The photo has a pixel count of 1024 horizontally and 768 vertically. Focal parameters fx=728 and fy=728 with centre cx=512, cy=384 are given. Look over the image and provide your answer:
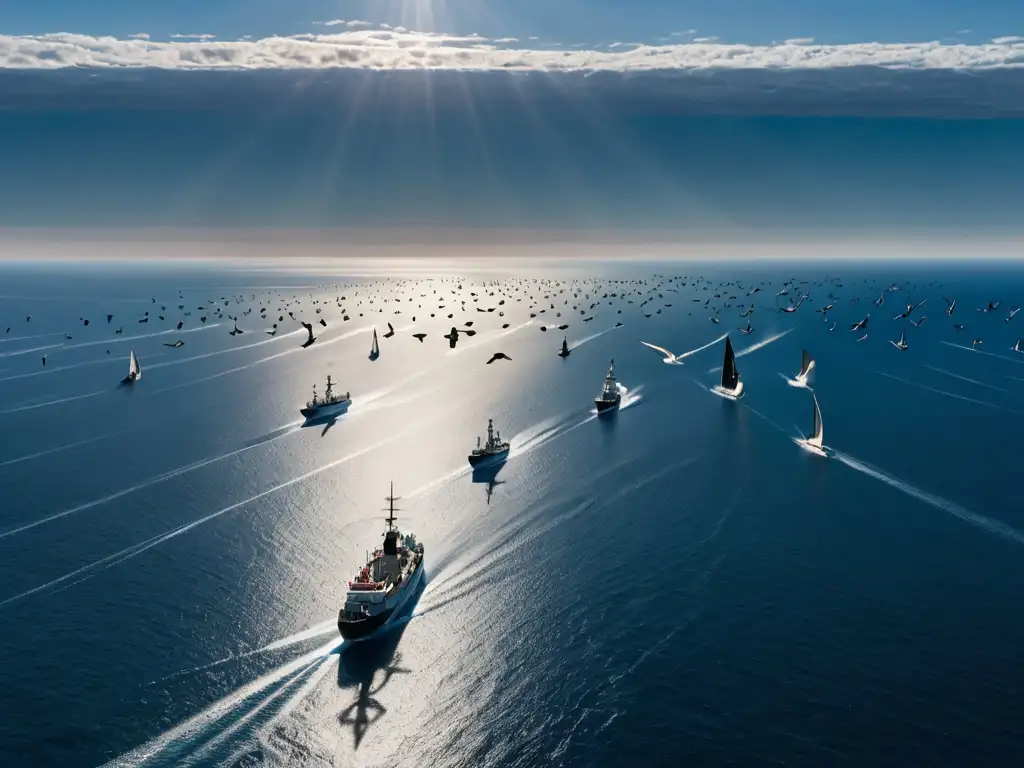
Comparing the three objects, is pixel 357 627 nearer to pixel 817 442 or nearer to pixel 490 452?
pixel 490 452

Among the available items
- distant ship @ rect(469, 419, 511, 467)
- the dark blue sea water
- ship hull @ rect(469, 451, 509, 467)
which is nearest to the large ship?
the dark blue sea water

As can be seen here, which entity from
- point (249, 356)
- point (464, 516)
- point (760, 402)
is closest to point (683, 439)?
point (760, 402)

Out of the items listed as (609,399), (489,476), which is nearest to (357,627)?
(489,476)

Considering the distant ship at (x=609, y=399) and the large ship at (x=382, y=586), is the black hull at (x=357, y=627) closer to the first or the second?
the large ship at (x=382, y=586)

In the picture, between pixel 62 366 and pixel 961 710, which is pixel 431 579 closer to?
pixel 961 710

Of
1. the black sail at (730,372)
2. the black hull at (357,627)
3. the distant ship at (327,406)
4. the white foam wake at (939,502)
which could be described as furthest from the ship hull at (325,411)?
the white foam wake at (939,502)

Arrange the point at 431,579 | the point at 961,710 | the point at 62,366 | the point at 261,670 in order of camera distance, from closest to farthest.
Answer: the point at 961,710 → the point at 261,670 → the point at 431,579 → the point at 62,366

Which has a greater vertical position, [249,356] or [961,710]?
[961,710]
